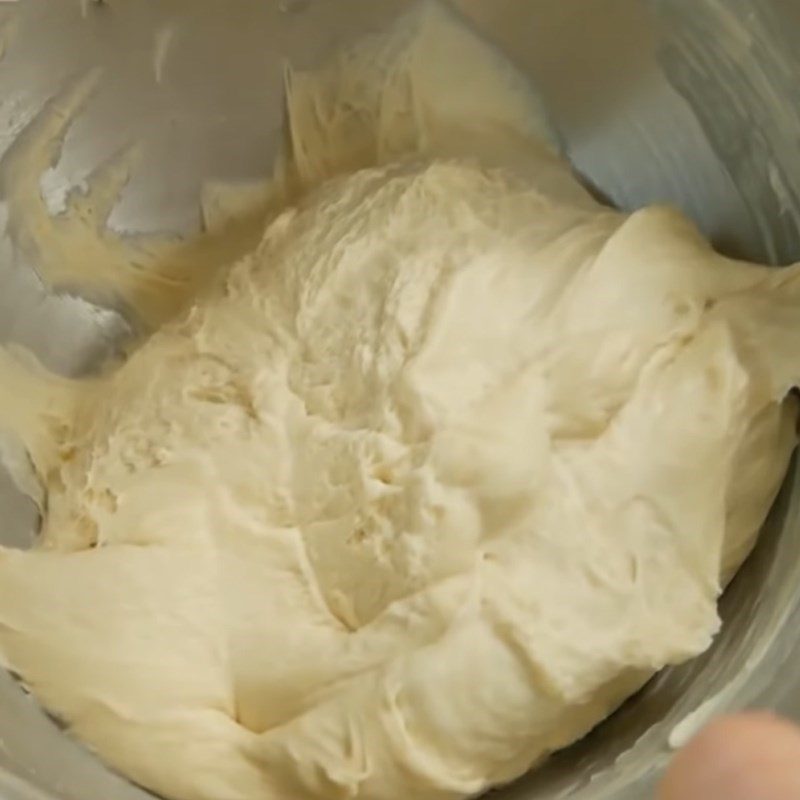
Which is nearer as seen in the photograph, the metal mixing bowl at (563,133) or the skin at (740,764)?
the skin at (740,764)

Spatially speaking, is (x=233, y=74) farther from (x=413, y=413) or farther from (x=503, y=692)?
(x=503, y=692)

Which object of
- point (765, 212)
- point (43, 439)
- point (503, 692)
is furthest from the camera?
point (43, 439)

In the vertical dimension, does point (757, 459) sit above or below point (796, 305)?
below

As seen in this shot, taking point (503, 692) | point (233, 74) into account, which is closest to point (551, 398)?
point (503, 692)

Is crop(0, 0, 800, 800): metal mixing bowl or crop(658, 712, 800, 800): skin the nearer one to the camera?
crop(658, 712, 800, 800): skin
